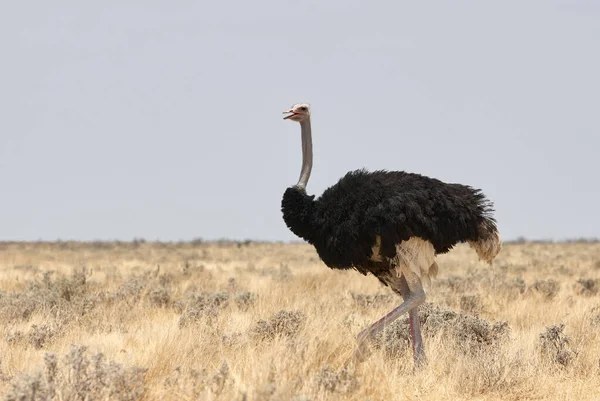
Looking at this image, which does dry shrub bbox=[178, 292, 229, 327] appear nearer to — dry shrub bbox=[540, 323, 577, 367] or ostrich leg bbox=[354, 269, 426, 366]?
ostrich leg bbox=[354, 269, 426, 366]

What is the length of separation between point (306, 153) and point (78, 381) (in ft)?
10.9

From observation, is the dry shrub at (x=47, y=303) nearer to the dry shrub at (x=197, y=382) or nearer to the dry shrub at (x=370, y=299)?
the dry shrub at (x=370, y=299)

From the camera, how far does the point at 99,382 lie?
15.7 ft

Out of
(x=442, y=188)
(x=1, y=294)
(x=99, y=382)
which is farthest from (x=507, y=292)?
(x=99, y=382)

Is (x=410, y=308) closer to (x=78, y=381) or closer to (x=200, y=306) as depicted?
(x=78, y=381)

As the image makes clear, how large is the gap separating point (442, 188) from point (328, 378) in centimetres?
231

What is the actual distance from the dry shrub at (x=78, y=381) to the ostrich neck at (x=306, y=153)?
104 inches

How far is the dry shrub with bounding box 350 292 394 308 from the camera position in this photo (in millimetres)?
10781

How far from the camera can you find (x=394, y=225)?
254 inches

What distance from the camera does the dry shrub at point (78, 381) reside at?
4543 mm

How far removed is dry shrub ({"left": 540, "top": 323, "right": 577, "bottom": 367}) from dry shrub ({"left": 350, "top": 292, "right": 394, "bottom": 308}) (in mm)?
3278

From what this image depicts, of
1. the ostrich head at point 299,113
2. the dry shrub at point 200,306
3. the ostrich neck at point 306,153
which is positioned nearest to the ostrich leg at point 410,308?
the ostrich neck at point 306,153

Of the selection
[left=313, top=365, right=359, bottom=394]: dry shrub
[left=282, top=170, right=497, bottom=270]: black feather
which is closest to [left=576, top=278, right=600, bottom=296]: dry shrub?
[left=282, top=170, right=497, bottom=270]: black feather

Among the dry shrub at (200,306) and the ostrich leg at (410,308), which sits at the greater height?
the ostrich leg at (410,308)
